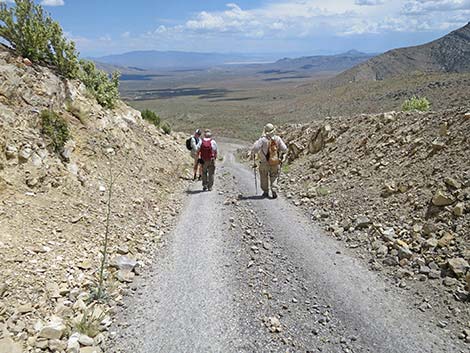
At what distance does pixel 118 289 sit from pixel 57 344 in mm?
1585

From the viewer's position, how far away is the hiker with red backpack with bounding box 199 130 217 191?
43.0 ft

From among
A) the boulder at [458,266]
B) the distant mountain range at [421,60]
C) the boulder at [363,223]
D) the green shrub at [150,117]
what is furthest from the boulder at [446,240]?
the distant mountain range at [421,60]

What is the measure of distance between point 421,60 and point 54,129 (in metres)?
138

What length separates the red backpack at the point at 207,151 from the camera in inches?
516

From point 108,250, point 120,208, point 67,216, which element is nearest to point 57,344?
point 108,250

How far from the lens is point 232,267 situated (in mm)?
7285

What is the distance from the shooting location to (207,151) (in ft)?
43.0

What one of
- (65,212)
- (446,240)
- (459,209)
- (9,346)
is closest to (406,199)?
(459,209)

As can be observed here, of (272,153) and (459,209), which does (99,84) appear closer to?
(272,153)

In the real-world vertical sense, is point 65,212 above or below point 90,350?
above

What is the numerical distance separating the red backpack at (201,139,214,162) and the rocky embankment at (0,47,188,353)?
167cm

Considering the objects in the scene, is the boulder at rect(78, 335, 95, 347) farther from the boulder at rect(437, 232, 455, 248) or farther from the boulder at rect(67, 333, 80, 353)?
the boulder at rect(437, 232, 455, 248)

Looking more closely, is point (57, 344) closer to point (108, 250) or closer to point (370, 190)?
point (108, 250)

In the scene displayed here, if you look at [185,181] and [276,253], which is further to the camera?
[185,181]
